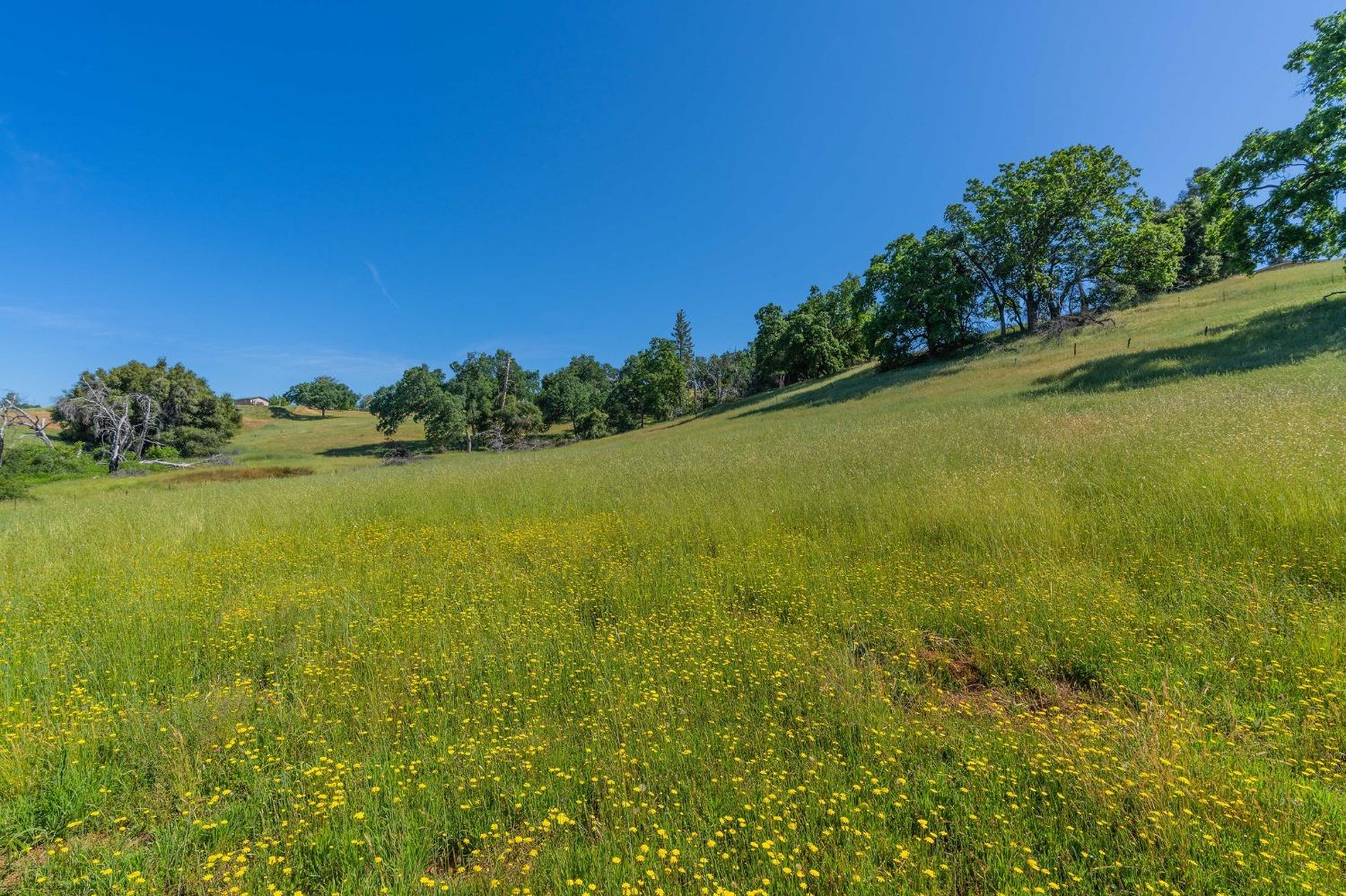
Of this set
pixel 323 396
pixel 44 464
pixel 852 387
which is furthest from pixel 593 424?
pixel 323 396

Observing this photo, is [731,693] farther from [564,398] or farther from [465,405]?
[564,398]

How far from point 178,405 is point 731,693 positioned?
6443 cm

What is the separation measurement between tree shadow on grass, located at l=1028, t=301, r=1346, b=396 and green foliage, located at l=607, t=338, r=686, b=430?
140 ft

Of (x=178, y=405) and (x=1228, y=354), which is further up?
(x=178, y=405)

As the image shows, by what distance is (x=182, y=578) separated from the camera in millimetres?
6137

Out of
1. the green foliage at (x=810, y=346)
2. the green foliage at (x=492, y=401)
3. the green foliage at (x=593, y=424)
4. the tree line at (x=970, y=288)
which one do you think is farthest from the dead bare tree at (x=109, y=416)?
the green foliage at (x=810, y=346)

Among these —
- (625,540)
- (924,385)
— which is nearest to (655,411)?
(924,385)

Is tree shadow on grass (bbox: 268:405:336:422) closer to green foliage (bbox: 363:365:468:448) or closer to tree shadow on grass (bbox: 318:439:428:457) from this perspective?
tree shadow on grass (bbox: 318:439:428:457)

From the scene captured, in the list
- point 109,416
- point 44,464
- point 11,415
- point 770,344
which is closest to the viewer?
point 11,415

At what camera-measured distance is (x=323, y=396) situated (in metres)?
103

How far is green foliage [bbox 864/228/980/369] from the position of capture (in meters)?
38.0

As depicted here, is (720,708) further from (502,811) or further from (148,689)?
(148,689)

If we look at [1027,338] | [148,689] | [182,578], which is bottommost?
[148,689]

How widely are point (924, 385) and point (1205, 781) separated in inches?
1236
